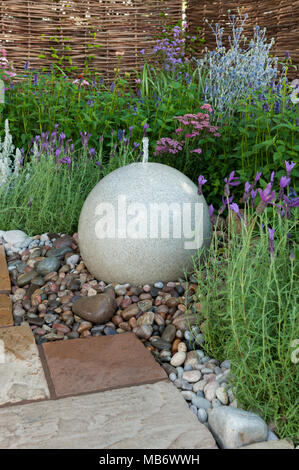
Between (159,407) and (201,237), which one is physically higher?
(201,237)

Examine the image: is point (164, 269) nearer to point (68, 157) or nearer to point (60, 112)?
point (68, 157)

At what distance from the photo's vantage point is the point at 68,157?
14.3 ft

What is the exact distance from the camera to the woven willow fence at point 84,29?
24.6 feet

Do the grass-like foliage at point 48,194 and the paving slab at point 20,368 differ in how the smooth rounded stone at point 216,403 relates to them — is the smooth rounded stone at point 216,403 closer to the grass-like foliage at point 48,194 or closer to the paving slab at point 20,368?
the paving slab at point 20,368

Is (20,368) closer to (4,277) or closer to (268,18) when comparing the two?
(4,277)

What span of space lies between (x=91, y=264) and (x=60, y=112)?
3207mm

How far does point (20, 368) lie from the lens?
221 cm

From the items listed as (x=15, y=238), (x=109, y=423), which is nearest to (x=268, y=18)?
(x=15, y=238)

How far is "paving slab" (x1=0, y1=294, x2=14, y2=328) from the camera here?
2.74m

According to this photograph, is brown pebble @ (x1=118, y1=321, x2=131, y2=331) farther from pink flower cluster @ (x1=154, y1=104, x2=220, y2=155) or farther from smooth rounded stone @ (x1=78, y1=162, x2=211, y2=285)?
pink flower cluster @ (x1=154, y1=104, x2=220, y2=155)

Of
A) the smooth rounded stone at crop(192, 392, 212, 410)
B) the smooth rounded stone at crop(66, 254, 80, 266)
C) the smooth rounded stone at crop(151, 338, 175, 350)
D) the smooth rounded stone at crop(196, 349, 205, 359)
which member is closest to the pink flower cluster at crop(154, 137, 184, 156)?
the smooth rounded stone at crop(66, 254, 80, 266)

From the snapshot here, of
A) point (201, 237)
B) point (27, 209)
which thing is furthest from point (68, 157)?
point (201, 237)

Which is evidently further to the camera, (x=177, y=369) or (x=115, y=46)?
(x=115, y=46)
